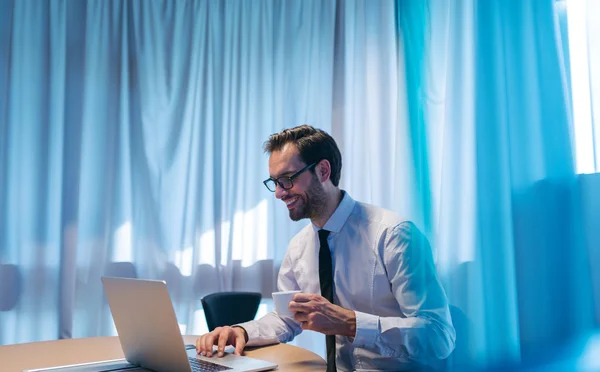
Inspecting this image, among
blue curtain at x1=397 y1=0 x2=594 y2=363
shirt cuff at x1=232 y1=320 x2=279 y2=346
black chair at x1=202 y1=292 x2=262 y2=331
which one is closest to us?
blue curtain at x1=397 y1=0 x2=594 y2=363

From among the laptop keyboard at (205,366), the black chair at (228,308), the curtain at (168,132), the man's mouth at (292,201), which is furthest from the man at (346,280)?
the curtain at (168,132)

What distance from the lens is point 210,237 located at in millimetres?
3695

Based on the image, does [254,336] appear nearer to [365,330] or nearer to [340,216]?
[365,330]

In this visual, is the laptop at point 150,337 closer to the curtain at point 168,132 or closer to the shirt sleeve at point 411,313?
the shirt sleeve at point 411,313

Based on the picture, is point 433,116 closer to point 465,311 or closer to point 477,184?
point 477,184

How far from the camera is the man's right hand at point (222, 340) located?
1676 millimetres

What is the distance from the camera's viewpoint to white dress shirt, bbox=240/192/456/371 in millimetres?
1656

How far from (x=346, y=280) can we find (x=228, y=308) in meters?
0.89

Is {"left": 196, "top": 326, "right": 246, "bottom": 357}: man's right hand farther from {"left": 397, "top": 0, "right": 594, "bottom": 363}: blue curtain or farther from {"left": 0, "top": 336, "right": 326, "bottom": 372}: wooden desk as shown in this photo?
{"left": 397, "top": 0, "right": 594, "bottom": 363}: blue curtain

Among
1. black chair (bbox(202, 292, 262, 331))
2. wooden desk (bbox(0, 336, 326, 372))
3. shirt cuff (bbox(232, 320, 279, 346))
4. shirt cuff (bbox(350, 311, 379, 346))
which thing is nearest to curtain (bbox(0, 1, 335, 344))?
black chair (bbox(202, 292, 262, 331))

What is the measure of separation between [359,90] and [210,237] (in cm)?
144

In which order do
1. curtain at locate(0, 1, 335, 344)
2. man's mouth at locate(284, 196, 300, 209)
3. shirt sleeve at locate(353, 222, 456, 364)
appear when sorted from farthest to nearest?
1. curtain at locate(0, 1, 335, 344)
2. man's mouth at locate(284, 196, 300, 209)
3. shirt sleeve at locate(353, 222, 456, 364)

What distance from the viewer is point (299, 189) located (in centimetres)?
215

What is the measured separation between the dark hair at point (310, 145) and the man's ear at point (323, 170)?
0.02m
